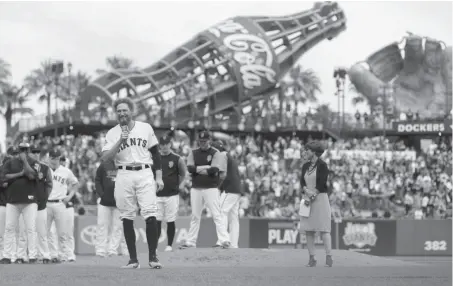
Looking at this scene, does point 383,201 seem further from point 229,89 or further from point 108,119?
point 229,89

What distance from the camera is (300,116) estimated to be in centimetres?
5953

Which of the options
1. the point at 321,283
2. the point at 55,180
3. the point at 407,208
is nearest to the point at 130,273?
the point at 321,283

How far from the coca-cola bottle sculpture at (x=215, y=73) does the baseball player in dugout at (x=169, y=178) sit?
4143 cm

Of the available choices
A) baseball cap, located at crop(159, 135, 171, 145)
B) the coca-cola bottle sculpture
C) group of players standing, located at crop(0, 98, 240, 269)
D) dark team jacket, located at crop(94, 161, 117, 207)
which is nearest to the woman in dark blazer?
group of players standing, located at crop(0, 98, 240, 269)

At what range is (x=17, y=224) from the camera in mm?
15023

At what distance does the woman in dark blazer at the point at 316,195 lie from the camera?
44.2ft

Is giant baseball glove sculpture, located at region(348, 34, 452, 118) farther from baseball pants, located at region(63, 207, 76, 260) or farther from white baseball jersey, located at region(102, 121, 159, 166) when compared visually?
white baseball jersey, located at region(102, 121, 159, 166)

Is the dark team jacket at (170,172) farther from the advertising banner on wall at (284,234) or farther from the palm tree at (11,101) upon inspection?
the palm tree at (11,101)

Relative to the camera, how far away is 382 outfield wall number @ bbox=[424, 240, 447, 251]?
27.9 meters

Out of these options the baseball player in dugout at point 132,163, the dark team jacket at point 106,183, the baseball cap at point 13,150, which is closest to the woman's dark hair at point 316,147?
the baseball player in dugout at point 132,163

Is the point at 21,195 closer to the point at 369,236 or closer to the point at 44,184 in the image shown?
the point at 44,184

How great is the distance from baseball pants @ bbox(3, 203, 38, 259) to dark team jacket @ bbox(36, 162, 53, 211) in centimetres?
23

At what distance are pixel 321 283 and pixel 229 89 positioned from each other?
54677 millimetres

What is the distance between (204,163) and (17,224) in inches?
122
